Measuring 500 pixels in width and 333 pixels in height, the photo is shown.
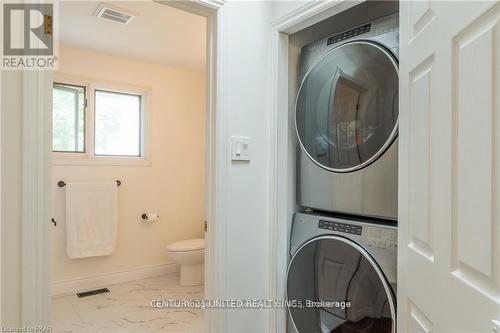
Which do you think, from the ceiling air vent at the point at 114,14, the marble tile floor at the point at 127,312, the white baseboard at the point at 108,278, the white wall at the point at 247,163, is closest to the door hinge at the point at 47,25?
the white wall at the point at 247,163

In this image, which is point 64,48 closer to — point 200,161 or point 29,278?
point 200,161

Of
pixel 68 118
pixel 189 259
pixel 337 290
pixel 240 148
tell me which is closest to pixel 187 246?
pixel 189 259

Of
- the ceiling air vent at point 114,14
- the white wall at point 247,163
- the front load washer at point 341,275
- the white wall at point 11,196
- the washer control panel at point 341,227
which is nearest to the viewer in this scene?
the white wall at point 11,196

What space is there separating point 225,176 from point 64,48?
235cm

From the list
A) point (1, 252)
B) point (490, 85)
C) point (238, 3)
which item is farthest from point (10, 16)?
point (490, 85)

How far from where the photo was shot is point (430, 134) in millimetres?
820

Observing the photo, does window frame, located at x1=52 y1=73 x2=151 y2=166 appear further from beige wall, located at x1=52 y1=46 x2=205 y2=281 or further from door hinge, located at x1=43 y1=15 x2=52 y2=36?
door hinge, located at x1=43 y1=15 x2=52 y2=36

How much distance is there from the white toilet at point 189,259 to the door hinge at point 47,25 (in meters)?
2.22

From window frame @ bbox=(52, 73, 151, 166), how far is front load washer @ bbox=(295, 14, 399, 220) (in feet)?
6.87

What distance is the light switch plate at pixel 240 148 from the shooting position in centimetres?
153

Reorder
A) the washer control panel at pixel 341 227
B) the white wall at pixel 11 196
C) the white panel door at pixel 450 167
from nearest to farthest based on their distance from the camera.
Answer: the white panel door at pixel 450 167 < the white wall at pixel 11 196 < the washer control panel at pixel 341 227

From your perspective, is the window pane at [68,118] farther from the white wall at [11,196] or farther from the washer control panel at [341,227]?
the washer control panel at [341,227]

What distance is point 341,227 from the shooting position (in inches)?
56.2

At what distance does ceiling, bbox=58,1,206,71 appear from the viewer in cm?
220
